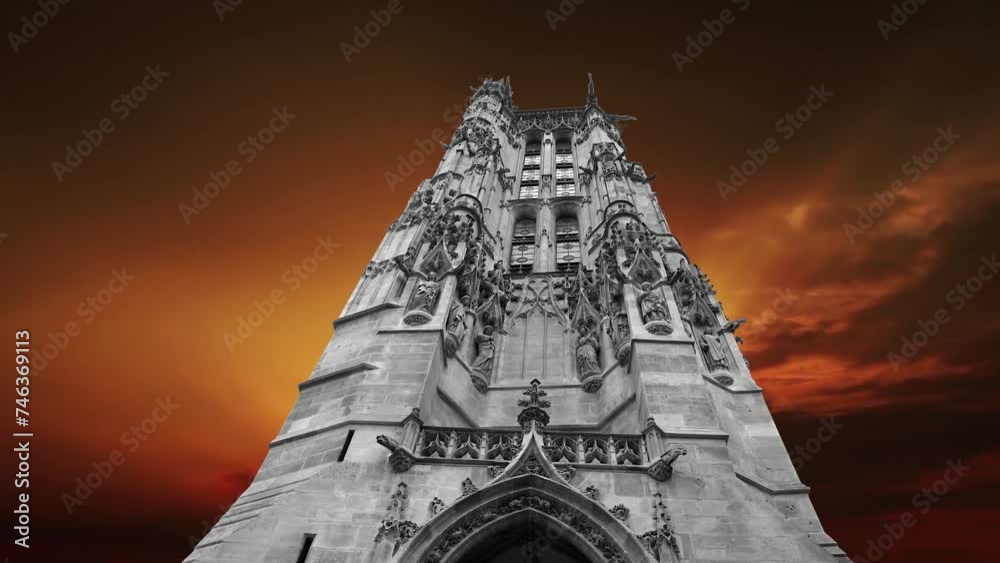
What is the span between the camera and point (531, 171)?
1121 inches

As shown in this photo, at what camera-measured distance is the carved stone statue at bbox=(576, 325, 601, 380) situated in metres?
14.6

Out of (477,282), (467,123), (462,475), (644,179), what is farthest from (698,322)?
(467,123)

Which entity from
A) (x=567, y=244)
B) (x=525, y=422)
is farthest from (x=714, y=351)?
(x=567, y=244)

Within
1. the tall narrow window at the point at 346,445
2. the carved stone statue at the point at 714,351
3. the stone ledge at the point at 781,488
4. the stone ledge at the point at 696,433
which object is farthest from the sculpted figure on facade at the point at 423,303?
the stone ledge at the point at 781,488

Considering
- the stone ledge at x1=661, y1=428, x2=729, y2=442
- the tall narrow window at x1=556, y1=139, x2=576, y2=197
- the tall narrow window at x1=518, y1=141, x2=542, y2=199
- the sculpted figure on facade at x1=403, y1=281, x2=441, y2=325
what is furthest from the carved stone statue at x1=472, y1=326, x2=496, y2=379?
the tall narrow window at x1=556, y1=139, x2=576, y2=197

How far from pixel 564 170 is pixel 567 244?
795 cm

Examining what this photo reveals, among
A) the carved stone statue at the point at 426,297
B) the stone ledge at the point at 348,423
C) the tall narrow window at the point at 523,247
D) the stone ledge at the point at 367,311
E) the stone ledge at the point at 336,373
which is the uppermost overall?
the tall narrow window at the point at 523,247

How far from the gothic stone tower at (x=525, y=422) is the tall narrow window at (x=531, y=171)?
5478mm

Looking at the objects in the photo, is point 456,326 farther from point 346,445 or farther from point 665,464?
point 665,464

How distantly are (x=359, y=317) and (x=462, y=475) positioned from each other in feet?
19.1

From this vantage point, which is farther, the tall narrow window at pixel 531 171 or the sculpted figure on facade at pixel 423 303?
the tall narrow window at pixel 531 171

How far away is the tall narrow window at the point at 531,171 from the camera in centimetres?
2612

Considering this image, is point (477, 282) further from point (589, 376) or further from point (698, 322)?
point (698, 322)

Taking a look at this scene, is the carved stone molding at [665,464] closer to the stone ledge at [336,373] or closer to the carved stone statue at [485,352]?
the carved stone statue at [485,352]
